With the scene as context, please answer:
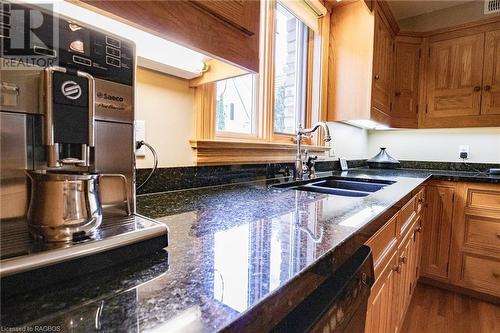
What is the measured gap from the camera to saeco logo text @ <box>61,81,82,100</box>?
0.42 metres

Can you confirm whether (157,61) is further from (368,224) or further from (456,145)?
(456,145)

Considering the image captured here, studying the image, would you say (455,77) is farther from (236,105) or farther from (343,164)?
(236,105)

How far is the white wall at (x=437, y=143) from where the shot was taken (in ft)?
7.80

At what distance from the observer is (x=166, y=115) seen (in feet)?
3.27

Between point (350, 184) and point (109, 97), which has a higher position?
point (109, 97)

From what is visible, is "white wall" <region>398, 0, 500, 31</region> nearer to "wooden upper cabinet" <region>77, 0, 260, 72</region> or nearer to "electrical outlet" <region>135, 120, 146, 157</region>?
"wooden upper cabinet" <region>77, 0, 260, 72</region>

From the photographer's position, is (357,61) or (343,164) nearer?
(357,61)

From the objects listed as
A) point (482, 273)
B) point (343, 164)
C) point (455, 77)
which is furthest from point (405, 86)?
point (482, 273)

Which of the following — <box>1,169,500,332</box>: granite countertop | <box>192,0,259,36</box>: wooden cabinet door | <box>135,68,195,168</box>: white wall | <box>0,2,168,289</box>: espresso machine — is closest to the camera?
<box>1,169,500,332</box>: granite countertop

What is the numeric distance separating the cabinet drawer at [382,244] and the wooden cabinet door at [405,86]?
1771 mm

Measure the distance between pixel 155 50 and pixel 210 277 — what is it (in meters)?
0.76

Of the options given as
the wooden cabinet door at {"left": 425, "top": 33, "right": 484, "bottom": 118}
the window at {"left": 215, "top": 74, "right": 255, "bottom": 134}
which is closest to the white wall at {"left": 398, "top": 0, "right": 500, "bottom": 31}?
the wooden cabinet door at {"left": 425, "top": 33, "right": 484, "bottom": 118}

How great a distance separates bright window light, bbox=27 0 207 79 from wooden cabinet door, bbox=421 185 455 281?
2.05m

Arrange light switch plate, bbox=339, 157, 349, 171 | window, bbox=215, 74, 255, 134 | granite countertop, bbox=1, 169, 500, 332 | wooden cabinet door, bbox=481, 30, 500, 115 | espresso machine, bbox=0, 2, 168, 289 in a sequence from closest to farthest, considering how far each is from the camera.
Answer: granite countertop, bbox=1, 169, 500, 332 < espresso machine, bbox=0, 2, 168, 289 < window, bbox=215, 74, 255, 134 < wooden cabinet door, bbox=481, 30, 500, 115 < light switch plate, bbox=339, 157, 349, 171
